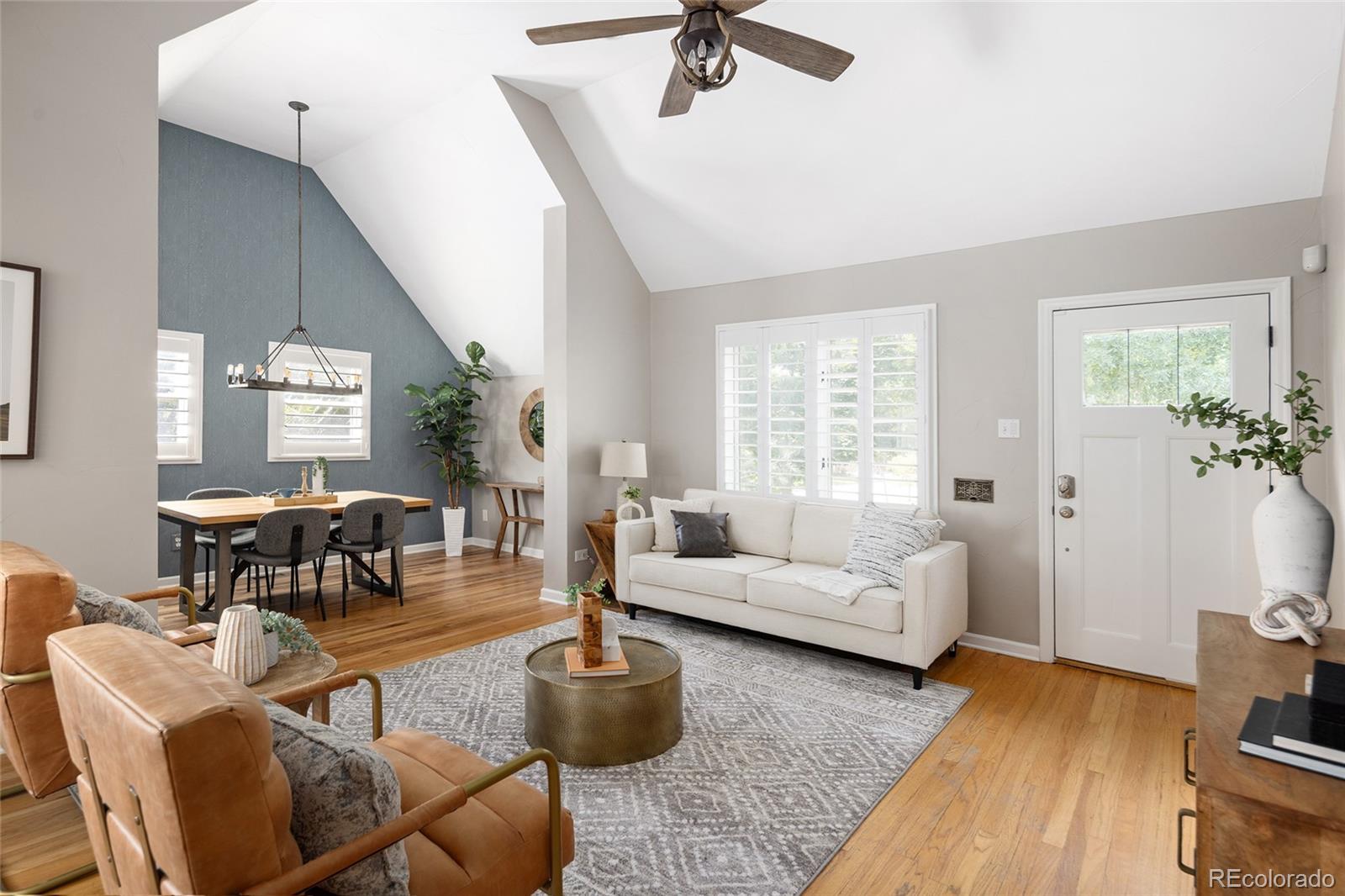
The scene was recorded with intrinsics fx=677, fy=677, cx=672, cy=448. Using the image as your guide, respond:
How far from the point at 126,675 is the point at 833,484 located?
13.8ft

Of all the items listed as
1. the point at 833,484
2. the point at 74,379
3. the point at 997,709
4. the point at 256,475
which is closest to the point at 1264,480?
the point at 997,709

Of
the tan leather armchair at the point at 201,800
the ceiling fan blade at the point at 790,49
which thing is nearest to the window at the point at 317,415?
the ceiling fan blade at the point at 790,49

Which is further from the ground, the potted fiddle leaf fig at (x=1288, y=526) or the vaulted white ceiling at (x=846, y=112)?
the vaulted white ceiling at (x=846, y=112)

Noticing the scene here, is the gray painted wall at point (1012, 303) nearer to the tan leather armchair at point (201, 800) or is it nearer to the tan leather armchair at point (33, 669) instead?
the tan leather armchair at point (201, 800)

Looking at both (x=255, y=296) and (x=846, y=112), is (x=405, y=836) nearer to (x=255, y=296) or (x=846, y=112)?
(x=846, y=112)

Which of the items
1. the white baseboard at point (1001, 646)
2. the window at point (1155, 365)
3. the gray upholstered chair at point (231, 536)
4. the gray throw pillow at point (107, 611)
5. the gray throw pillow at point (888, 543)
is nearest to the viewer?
the gray throw pillow at point (107, 611)

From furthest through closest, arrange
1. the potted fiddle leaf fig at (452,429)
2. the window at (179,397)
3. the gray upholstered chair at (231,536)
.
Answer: the potted fiddle leaf fig at (452,429)
the window at (179,397)
the gray upholstered chair at (231,536)

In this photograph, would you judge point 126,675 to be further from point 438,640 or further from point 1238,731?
point 438,640

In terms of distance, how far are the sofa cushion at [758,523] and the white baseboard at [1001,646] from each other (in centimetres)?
124

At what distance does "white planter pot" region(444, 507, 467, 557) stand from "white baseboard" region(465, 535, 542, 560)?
38 cm

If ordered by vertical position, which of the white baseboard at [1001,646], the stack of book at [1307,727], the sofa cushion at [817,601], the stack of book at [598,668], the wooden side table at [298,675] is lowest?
the white baseboard at [1001,646]

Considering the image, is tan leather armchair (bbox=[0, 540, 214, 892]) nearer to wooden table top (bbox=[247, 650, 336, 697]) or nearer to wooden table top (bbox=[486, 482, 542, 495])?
wooden table top (bbox=[247, 650, 336, 697])

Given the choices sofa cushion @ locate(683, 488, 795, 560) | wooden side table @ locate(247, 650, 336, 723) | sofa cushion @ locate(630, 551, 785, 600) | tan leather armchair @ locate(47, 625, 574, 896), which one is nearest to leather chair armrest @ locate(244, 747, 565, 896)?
tan leather armchair @ locate(47, 625, 574, 896)

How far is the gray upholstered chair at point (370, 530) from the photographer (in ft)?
16.1
